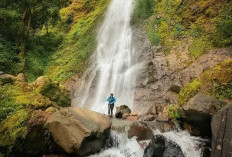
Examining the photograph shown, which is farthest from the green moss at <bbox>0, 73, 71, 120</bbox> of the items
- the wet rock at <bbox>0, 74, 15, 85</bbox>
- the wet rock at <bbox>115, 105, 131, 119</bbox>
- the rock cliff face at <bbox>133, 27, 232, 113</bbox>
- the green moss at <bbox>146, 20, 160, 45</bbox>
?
the green moss at <bbox>146, 20, 160, 45</bbox>

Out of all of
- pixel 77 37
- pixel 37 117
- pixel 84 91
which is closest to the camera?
pixel 37 117

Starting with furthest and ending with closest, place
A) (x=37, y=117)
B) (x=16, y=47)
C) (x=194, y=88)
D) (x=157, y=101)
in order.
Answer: (x=16, y=47) → (x=157, y=101) → (x=194, y=88) → (x=37, y=117)

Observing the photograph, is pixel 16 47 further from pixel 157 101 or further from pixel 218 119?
pixel 218 119

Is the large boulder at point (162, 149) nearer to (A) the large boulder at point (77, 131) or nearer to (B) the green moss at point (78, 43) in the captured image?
(A) the large boulder at point (77, 131)

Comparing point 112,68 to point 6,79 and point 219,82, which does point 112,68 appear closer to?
point 6,79

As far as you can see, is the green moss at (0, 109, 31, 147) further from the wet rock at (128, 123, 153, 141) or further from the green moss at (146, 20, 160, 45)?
the green moss at (146, 20, 160, 45)

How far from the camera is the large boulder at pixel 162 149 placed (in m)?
6.46

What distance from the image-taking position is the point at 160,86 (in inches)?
527

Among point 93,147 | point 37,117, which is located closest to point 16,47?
point 37,117

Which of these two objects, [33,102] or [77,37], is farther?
[77,37]

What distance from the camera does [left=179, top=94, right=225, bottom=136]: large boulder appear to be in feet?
24.1

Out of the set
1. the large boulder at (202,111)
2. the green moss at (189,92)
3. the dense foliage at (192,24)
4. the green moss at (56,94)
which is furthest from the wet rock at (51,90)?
the dense foliage at (192,24)

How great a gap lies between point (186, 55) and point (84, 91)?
990cm

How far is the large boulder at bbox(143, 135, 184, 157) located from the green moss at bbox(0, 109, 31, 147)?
4672 millimetres
